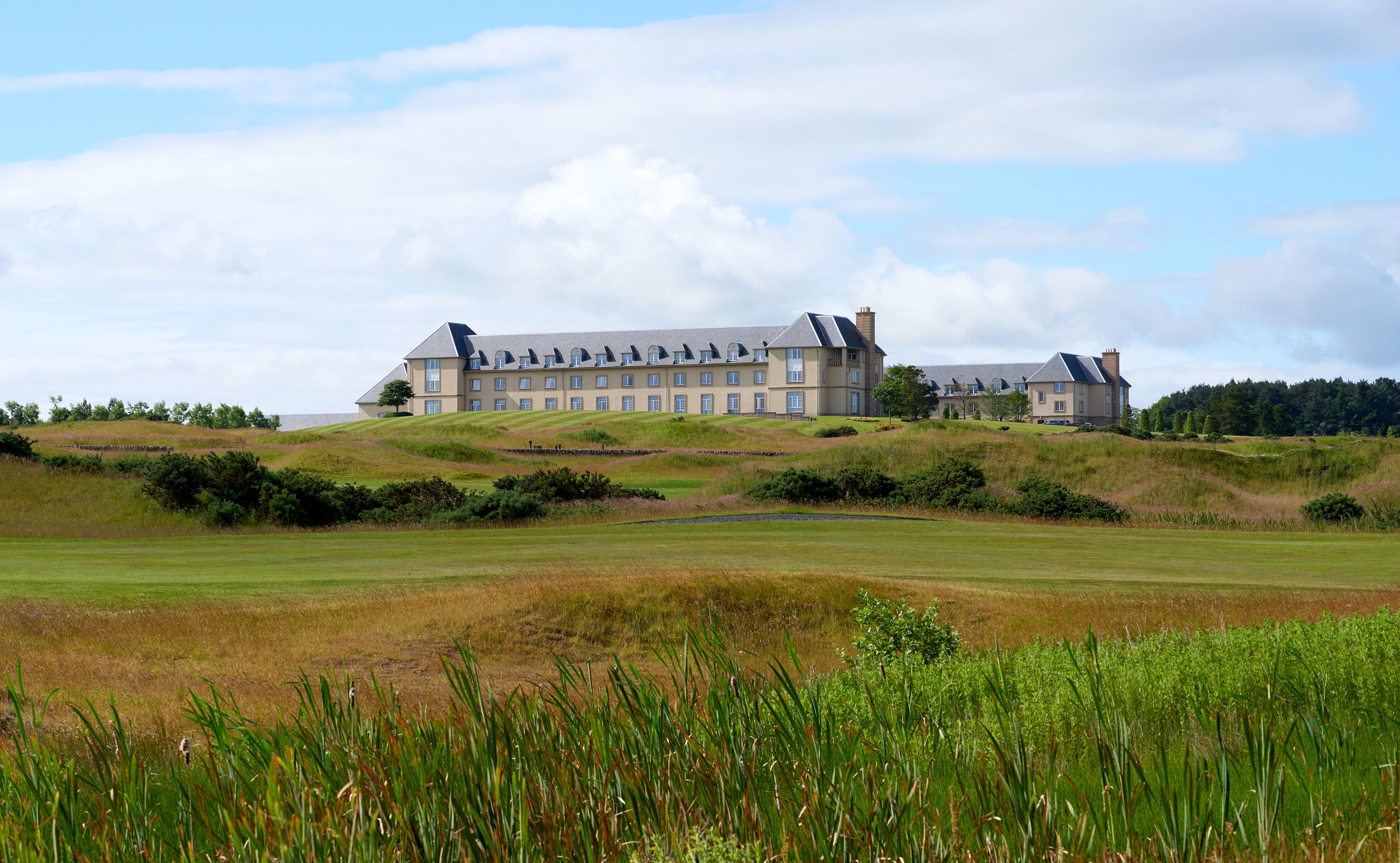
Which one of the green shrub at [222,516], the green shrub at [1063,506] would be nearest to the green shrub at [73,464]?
the green shrub at [222,516]

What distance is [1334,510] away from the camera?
30.0 meters

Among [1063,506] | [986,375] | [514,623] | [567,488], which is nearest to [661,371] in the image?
[986,375]

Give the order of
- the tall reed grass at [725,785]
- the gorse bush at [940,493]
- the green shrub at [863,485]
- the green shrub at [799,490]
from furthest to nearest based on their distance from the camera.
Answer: the green shrub at [863,485], the green shrub at [799,490], the gorse bush at [940,493], the tall reed grass at [725,785]

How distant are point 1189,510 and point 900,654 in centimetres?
2557

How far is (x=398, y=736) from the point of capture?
5176 millimetres

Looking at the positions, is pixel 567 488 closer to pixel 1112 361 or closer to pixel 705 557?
pixel 705 557

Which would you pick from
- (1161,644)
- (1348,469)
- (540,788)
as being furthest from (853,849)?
(1348,469)

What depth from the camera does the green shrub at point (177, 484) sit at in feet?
101

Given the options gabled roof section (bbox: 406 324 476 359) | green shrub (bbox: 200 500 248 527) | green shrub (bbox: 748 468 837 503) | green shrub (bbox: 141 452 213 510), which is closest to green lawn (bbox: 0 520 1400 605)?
green shrub (bbox: 200 500 248 527)

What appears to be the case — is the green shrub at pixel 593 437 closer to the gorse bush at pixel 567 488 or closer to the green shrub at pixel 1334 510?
the gorse bush at pixel 567 488

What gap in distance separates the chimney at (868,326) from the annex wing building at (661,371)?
0.09m

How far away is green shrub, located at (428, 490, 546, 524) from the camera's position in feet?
97.9

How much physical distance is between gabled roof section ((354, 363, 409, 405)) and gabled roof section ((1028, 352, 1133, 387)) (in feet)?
208

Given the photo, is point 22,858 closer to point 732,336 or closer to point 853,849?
point 853,849
